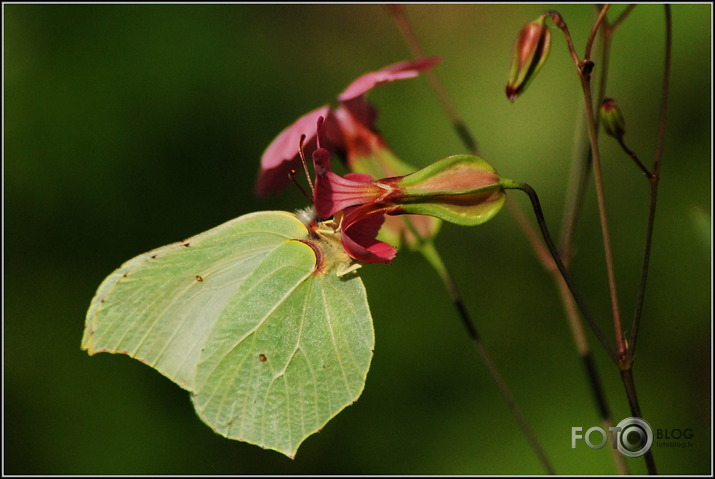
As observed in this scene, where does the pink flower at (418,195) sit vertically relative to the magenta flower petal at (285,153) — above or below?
below

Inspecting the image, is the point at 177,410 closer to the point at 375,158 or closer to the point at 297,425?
the point at 297,425

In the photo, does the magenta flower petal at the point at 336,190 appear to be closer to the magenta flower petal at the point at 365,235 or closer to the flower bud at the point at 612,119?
the magenta flower petal at the point at 365,235

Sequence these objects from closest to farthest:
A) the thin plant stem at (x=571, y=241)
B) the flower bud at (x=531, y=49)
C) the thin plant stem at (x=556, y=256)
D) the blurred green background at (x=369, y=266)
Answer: the thin plant stem at (x=556, y=256) → the flower bud at (x=531, y=49) → the thin plant stem at (x=571, y=241) → the blurred green background at (x=369, y=266)

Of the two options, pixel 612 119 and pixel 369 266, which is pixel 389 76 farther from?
pixel 369 266

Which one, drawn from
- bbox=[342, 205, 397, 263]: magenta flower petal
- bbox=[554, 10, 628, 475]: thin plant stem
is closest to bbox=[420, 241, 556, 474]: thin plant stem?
bbox=[554, 10, 628, 475]: thin plant stem

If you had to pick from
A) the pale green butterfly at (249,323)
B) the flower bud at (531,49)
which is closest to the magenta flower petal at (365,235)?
the pale green butterfly at (249,323)

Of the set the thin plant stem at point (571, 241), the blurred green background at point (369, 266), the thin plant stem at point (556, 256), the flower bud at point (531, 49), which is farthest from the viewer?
the blurred green background at point (369, 266)

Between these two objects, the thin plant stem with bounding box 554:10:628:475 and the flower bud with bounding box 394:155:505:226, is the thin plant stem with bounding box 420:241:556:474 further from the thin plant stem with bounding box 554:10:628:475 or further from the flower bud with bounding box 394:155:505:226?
the flower bud with bounding box 394:155:505:226

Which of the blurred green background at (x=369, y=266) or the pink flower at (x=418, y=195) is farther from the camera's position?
the blurred green background at (x=369, y=266)

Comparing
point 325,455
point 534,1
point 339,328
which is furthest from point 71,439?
point 534,1
